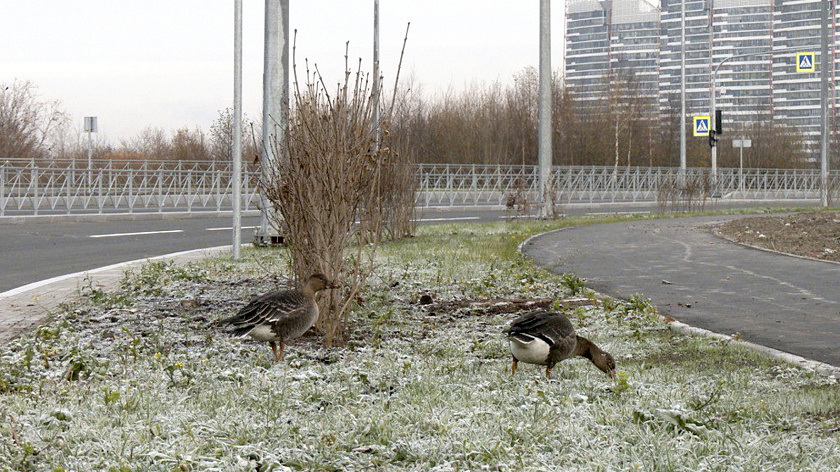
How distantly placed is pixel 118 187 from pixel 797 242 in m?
20.2

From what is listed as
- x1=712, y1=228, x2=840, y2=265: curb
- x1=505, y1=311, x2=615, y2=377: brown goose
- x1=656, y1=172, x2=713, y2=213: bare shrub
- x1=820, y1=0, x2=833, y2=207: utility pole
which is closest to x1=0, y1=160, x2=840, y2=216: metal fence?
x1=656, y1=172, x2=713, y2=213: bare shrub

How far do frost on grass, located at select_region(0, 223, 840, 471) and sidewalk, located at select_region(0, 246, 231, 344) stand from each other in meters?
0.30

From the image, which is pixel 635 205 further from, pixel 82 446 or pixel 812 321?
pixel 82 446

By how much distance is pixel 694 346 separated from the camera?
22.6 feet

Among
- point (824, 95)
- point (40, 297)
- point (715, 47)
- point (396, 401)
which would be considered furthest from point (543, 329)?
point (715, 47)

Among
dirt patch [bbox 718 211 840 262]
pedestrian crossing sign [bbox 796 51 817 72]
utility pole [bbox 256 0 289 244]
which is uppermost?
pedestrian crossing sign [bbox 796 51 817 72]

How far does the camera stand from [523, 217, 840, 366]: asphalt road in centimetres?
780

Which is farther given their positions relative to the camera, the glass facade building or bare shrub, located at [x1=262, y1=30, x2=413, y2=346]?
the glass facade building

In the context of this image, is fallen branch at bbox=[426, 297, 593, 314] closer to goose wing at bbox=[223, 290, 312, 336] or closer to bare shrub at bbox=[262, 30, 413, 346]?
bare shrub at bbox=[262, 30, 413, 346]

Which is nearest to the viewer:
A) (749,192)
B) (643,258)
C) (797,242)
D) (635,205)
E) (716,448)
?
(716,448)

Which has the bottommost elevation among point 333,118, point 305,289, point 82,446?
point 82,446

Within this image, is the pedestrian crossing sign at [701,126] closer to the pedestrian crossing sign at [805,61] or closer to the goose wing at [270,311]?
the pedestrian crossing sign at [805,61]

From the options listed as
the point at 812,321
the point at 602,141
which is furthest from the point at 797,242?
the point at 602,141

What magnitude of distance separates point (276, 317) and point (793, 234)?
15.2m
